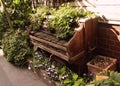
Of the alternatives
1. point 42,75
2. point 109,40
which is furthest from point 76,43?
point 42,75

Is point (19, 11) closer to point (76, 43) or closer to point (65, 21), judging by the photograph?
point (65, 21)

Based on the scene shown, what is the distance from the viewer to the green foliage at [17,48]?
4.93 metres

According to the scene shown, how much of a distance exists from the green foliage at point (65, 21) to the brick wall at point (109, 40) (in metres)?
0.44

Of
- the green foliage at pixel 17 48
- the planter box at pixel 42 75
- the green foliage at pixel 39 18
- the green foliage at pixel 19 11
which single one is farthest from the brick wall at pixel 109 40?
the green foliage at pixel 19 11

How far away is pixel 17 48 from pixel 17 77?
85cm

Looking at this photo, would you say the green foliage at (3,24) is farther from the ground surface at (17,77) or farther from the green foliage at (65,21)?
the green foliage at (65,21)

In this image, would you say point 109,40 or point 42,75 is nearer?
point 109,40

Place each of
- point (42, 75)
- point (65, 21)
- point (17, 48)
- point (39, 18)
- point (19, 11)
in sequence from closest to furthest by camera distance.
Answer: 1. point (65, 21)
2. point (42, 75)
3. point (39, 18)
4. point (17, 48)
5. point (19, 11)

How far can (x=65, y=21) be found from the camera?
3.94 m

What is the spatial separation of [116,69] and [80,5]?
64.8 inches

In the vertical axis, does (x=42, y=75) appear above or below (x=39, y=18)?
below

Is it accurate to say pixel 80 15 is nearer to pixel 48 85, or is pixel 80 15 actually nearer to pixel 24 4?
pixel 48 85

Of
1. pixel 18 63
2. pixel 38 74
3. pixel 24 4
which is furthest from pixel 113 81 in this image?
pixel 24 4

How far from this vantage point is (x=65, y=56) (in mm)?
3719
